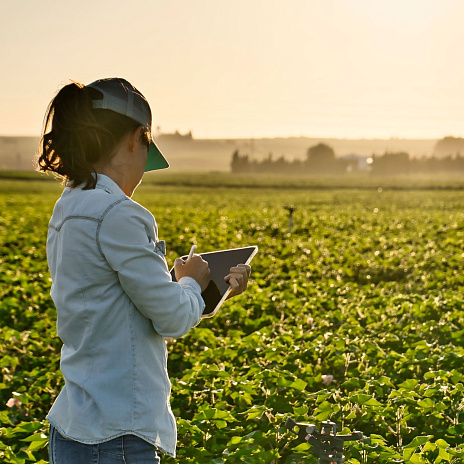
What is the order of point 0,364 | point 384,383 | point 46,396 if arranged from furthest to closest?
point 0,364
point 46,396
point 384,383

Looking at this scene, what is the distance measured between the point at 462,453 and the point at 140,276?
223 cm

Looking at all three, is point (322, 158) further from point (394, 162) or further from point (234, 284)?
point (234, 284)

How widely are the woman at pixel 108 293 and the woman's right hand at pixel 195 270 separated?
8 cm

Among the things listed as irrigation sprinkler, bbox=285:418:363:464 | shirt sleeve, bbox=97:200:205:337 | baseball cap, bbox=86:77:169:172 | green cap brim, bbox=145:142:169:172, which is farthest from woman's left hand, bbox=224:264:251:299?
irrigation sprinkler, bbox=285:418:363:464

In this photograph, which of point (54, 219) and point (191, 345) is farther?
point (191, 345)

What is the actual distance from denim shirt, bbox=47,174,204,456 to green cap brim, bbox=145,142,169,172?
0.24 m

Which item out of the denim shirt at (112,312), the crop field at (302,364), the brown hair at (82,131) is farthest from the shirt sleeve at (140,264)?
the crop field at (302,364)

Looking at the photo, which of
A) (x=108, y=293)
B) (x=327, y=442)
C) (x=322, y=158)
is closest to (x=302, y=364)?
(x=327, y=442)

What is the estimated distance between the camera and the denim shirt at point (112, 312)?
1.75 meters

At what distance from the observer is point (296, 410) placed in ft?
12.3

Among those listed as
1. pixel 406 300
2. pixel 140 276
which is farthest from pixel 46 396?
pixel 406 300

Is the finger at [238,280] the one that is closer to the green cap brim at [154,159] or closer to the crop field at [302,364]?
the green cap brim at [154,159]

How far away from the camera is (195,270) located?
6.64 ft

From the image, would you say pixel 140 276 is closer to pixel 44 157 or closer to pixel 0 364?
pixel 44 157
